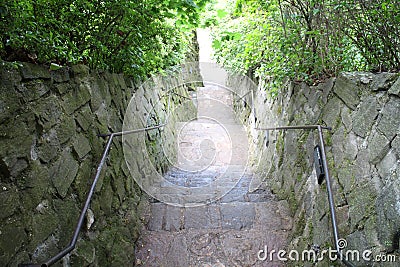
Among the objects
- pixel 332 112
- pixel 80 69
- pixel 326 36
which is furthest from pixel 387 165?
pixel 80 69

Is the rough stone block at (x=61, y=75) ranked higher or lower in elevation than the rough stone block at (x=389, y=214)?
higher

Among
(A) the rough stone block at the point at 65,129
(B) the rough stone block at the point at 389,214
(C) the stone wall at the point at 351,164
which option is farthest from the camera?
(A) the rough stone block at the point at 65,129

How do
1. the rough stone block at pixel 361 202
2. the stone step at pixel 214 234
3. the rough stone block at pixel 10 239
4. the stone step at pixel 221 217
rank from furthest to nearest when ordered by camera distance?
the stone step at pixel 221 217 < the stone step at pixel 214 234 < the rough stone block at pixel 361 202 < the rough stone block at pixel 10 239

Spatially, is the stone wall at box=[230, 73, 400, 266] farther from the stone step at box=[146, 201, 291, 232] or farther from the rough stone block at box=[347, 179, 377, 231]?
the stone step at box=[146, 201, 291, 232]

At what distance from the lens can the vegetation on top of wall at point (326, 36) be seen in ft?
5.59

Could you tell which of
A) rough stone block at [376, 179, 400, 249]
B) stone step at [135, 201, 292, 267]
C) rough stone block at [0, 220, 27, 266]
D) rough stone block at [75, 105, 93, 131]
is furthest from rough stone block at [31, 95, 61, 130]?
rough stone block at [376, 179, 400, 249]

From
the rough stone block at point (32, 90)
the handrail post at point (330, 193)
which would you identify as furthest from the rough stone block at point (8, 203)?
the handrail post at point (330, 193)

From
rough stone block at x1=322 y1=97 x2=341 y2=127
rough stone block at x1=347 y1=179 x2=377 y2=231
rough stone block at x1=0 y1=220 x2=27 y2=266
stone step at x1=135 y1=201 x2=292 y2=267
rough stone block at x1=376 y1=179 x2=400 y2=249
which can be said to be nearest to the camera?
rough stone block at x1=0 y1=220 x2=27 y2=266

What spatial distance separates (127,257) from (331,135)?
1715mm

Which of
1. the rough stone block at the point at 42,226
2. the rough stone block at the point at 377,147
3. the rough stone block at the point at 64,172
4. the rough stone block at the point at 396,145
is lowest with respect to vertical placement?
the rough stone block at the point at 42,226

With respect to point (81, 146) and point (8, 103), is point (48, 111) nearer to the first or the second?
point (8, 103)

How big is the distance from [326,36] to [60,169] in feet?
6.73

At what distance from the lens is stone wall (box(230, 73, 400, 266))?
123 centimetres

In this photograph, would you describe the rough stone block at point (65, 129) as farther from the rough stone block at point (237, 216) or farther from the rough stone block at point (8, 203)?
the rough stone block at point (237, 216)
